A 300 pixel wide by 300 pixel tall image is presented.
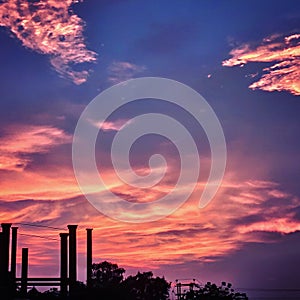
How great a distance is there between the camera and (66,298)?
3256 centimetres

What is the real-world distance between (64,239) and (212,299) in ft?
84.3

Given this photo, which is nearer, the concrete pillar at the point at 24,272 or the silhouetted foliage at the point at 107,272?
the concrete pillar at the point at 24,272

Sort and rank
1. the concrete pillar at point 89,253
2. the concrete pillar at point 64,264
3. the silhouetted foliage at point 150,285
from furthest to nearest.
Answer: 1. the silhouetted foliage at point 150,285
2. the concrete pillar at point 89,253
3. the concrete pillar at point 64,264

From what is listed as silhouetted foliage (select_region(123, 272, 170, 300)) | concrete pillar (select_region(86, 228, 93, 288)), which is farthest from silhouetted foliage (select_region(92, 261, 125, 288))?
concrete pillar (select_region(86, 228, 93, 288))

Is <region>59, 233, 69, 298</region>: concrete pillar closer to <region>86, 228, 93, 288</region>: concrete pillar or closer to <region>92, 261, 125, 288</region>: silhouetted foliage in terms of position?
<region>86, 228, 93, 288</region>: concrete pillar

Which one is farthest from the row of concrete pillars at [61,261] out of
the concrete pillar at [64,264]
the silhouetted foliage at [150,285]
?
the silhouetted foliage at [150,285]

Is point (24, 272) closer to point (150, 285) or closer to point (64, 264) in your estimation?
point (64, 264)

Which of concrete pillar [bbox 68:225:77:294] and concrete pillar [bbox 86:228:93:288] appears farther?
concrete pillar [bbox 86:228:93:288]

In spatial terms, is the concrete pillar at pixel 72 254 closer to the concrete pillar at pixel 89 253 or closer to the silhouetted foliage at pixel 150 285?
the concrete pillar at pixel 89 253

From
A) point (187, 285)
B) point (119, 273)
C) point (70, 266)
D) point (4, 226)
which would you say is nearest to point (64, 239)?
point (70, 266)

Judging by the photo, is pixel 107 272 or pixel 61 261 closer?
pixel 61 261

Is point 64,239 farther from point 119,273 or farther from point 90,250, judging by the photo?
point 119,273

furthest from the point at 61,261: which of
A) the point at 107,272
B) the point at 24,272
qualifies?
the point at 107,272

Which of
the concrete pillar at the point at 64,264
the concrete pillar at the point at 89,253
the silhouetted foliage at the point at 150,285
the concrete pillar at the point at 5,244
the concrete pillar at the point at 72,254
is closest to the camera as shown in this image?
the concrete pillar at the point at 5,244
